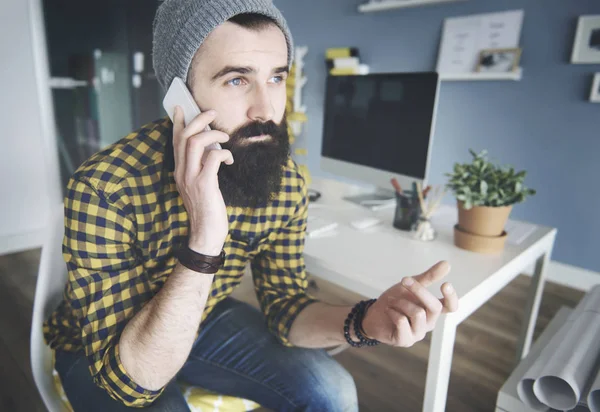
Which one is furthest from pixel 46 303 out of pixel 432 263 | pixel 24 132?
pixel 24 132

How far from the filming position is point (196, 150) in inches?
28.8

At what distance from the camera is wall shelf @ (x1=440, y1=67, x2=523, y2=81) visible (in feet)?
8.23

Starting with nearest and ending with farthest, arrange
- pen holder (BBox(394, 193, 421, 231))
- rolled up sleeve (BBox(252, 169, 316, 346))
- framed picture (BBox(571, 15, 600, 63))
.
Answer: rolled up sleeve (BBox(252, 169, 316, 346)), pen holder (BBox(394, 193, 421, 231)), framed picture (BBox(571, 15, 600, 63))

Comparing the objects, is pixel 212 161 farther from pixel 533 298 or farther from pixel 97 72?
pixel 97 72

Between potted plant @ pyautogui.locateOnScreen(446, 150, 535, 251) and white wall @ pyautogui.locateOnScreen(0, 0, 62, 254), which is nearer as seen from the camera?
potted plant @ pyautogui.locateOnScreen(446, 150, 535, 251)

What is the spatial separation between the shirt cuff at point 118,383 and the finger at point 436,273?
0.54m

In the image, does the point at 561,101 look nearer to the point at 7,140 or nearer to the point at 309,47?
the point at 309,47

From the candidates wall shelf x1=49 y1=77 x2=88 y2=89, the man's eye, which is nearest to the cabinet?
wall shelf x1=49 y1=77 x2=88 y2=89

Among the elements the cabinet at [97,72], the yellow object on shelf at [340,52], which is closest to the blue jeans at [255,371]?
the cabinet at [97,72]

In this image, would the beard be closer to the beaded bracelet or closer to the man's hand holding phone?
the man's hand holding phone

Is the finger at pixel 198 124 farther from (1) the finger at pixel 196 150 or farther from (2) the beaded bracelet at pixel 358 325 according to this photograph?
(2) the beaded bracelet at pixel 358 325

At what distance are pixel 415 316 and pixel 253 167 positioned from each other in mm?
452

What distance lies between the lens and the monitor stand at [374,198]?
1.59 metres

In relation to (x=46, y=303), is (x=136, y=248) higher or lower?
higher
